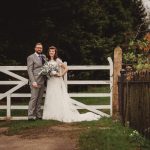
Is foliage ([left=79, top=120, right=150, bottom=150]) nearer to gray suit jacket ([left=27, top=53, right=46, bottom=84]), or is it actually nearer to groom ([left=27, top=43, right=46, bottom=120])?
groom ([left=27, top=43, right=46, bottom=120])

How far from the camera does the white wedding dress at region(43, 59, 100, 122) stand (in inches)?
639

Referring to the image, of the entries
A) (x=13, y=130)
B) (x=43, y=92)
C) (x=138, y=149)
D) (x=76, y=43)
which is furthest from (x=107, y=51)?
(x=138, y=149)

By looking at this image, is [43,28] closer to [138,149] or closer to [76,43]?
[76,43]

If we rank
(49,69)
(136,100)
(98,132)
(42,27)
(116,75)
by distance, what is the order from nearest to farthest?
(136,100) → (98,132) → (49,69) → (116,75) → (42,27)

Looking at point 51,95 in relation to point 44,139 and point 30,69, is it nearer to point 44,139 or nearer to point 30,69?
point 30,69

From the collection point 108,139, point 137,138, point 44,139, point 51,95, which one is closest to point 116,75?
point 51,95

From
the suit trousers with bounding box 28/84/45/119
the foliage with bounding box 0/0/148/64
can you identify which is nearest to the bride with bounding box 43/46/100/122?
the suit trousers with bounding box 28/84/45/119

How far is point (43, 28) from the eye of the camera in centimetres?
2289

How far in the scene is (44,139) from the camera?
1241 centimetres

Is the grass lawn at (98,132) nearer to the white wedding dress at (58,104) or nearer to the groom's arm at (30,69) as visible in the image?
the white wedding dress at (58,104)

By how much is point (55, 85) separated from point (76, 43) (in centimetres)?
1024

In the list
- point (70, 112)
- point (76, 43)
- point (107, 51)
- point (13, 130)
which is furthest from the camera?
point (107, 51)

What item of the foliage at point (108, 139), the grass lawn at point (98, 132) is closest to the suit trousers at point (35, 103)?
the grass lawn at point (98, 132)

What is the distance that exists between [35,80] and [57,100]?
0.85 meters
